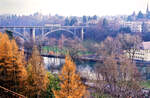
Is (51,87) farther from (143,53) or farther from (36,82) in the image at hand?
(143,53)

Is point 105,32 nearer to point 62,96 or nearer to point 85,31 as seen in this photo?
point 85,31

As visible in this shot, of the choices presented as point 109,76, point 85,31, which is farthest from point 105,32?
point 109,76

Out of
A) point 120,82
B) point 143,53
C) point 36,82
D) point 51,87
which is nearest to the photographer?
point 36,82

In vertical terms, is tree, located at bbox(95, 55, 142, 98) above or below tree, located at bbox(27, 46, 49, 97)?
below

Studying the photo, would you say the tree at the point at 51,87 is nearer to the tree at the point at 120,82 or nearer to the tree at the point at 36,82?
the tree at the point at 36,82

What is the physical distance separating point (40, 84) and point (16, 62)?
0.62 meters

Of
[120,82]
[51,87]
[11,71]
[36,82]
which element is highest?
[11,71]

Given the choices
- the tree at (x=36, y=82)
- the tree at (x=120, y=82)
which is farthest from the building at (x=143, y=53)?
the tree at (x=36, y=82)

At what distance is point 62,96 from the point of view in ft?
9.39

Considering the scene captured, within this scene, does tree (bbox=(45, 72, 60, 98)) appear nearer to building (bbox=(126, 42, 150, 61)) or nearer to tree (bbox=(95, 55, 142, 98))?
tree (bbox=(95, 55, 142, 98))

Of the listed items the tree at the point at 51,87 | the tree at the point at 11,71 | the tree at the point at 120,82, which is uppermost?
the tree at the point at 11,71

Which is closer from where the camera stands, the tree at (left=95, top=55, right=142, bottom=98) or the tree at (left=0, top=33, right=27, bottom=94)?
the tree at (left=0, top=33, right=27, bottom=94)

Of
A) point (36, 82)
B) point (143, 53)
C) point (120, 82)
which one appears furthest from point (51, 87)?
point (143, 53)

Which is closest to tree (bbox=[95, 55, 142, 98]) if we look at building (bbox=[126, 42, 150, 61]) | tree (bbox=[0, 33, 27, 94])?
tree (bbox=[0, 33, 27, 94])
